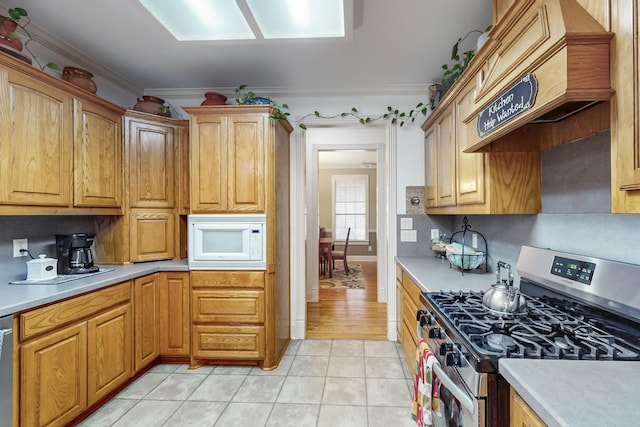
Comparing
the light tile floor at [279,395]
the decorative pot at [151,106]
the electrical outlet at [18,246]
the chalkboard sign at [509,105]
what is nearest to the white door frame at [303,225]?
the light tile floor at [279,395]

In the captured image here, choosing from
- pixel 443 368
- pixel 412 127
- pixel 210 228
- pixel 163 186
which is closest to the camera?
pixel 443 368

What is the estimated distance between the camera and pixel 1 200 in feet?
5.42

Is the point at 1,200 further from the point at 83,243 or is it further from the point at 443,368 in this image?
the point at 443,368

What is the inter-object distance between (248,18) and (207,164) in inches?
45.5

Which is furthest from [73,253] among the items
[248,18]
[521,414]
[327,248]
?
[327,248]

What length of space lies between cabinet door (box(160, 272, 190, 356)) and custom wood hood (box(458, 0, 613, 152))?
95.0 inches

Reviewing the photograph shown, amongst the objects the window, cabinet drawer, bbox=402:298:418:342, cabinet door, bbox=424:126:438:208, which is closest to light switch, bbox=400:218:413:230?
cabinet door, bbox=424:126:438:208

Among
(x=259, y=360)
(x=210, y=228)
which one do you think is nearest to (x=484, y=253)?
(x=259, y=360)

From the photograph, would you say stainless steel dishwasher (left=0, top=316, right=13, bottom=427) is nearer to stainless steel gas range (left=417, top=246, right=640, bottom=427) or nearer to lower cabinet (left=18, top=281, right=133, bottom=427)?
lower cabinet (left=18, top=281, right=133, bottom=427)

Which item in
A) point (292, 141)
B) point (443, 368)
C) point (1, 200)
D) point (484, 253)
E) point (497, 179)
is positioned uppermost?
point (292, 141)

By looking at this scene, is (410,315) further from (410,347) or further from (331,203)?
(331,203)

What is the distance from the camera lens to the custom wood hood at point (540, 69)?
32.8 inches

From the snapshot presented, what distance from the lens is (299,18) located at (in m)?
1.94

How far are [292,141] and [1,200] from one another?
2.21m
